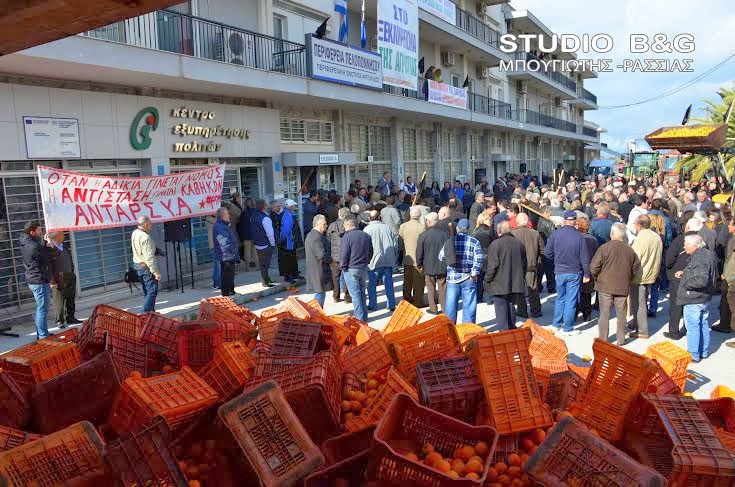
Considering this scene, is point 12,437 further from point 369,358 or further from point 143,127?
point 143,127

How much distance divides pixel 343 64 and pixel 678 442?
14218 mm

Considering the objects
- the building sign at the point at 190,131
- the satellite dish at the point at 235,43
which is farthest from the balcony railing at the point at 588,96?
the building sign at the point at 190,131

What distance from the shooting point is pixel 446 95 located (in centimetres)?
2211

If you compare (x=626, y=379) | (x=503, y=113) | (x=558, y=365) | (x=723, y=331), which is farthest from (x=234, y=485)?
(x=503, y=113)

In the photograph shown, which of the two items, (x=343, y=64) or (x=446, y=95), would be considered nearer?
(x=343, y=64)

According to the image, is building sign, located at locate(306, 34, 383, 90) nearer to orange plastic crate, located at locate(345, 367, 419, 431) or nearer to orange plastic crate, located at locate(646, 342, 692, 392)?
orange plastic crate, located at locate(646, 342, 692, 392)

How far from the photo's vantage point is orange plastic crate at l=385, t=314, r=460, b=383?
4.52m

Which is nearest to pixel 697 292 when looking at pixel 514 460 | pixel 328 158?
pixel 514 460

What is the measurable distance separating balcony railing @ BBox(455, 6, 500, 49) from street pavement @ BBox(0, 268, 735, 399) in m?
17.7

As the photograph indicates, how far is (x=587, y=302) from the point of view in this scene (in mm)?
9648

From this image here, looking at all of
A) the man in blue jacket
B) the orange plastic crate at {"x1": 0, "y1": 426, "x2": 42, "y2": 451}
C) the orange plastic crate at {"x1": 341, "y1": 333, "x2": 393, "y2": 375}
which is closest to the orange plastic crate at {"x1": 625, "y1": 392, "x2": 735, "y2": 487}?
the orange plastic crate at {"x1": 341, "y1": 333, "x2": 393, "y2": 375}

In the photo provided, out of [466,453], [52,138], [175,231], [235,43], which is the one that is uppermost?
[235,43]

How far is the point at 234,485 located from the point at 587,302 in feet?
26.0

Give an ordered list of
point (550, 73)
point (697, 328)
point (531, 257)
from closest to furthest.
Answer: point (697, 328)
point (531, 257)
point (550, 73)
